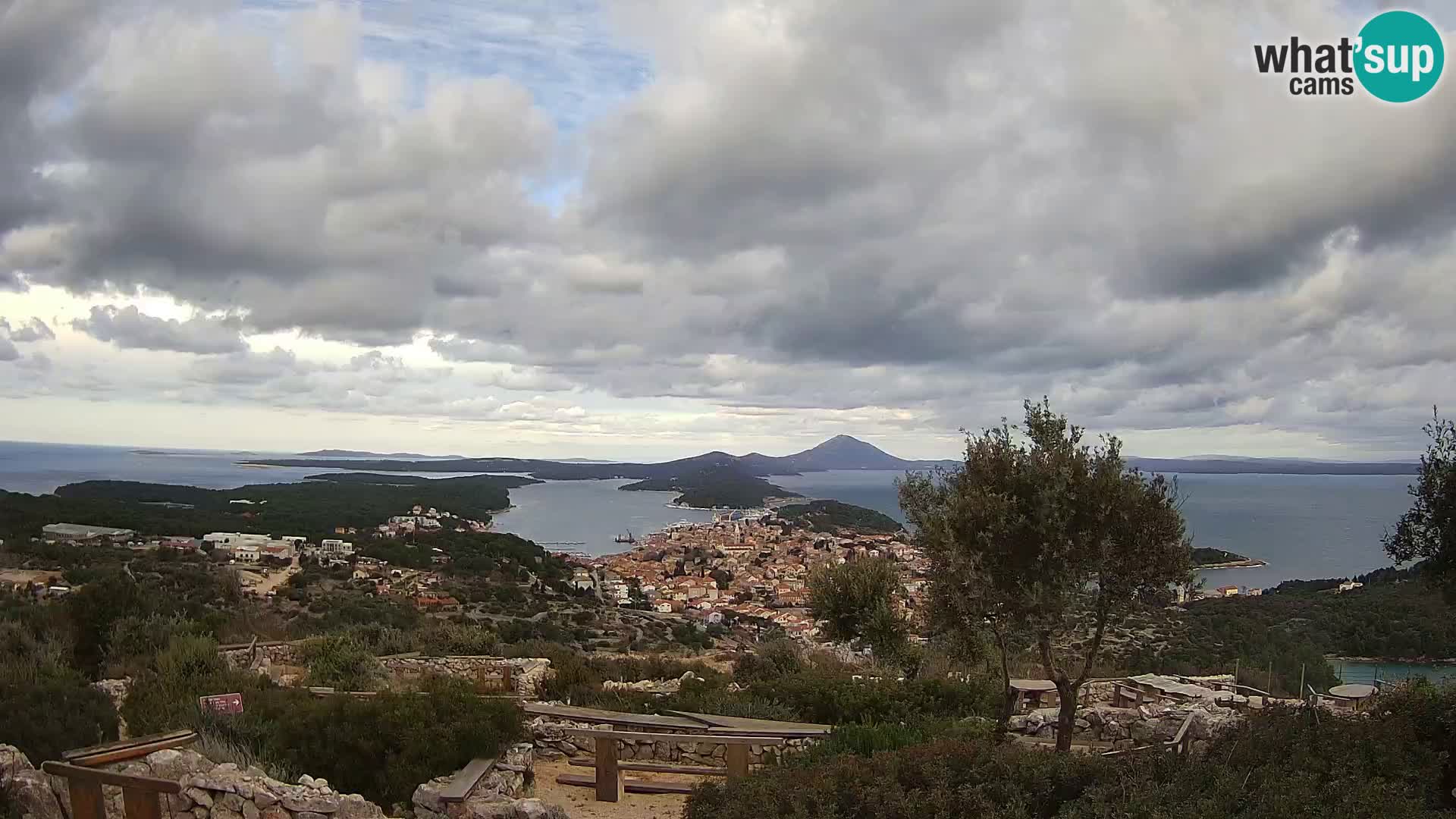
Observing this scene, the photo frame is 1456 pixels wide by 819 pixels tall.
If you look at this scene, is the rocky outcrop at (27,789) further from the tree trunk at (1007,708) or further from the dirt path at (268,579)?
the dirt path at (268,579)

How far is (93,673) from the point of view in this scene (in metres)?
11.4

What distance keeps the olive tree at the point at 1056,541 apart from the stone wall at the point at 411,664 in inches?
274

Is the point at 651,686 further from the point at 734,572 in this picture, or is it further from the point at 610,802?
the point at 734,572

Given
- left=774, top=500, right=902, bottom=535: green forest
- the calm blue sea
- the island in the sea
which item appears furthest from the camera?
left=774, top=500, right=902, bottom=535: green forest

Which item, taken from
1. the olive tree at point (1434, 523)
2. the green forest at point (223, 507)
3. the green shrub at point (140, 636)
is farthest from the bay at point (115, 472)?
the olive tree at point (1434, 523)

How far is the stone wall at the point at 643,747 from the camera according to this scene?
25.3ft

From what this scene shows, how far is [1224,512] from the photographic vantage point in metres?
80.5

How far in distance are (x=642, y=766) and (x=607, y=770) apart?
62 cm

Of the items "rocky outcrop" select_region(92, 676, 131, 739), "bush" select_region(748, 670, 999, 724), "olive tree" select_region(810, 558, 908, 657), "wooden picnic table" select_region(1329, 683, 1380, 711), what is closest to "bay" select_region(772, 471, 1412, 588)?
"olive tree" select_region(810, 558, 908, 657)

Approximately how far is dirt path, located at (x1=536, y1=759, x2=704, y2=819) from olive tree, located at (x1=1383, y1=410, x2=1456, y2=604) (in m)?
6.32

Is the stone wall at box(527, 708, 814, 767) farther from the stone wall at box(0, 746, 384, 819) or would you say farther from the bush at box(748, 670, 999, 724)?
the stone wall at box(0, 746, 384, 819)

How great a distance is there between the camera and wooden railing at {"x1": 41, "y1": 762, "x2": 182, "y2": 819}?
5.00 metres

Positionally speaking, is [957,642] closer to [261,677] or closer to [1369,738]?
[1369,738]

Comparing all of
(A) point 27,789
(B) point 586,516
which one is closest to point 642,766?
(A) point 27,789
